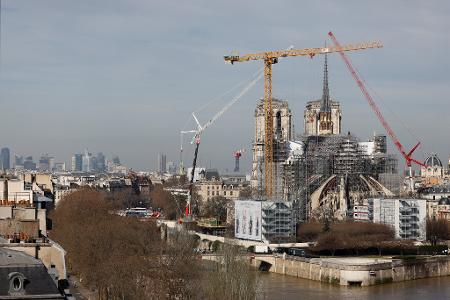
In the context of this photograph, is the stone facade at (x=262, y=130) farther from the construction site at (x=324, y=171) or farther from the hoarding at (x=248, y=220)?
the hoarding at (x=248, y=220)

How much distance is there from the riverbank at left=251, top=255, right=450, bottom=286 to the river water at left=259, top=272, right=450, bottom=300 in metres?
0.47

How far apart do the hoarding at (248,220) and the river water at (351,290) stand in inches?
404

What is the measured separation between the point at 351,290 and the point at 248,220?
16021mm

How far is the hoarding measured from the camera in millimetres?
49094

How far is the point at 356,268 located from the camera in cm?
3619

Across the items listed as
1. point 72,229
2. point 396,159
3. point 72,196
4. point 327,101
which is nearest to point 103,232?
point 72,229

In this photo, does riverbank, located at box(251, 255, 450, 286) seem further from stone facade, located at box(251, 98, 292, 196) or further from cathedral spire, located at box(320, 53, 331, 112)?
cathedral spire, located at box(320, 53, 331, 112)

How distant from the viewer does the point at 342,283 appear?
36094mm

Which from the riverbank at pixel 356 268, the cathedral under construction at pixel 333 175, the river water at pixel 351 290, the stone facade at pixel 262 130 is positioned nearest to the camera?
the river water at pixel 351 290

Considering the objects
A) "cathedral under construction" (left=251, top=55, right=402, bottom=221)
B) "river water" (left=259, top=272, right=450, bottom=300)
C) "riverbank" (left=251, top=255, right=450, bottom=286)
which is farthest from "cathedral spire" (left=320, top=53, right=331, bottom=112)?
"river water" (left=259, top=272, right=450, bottom=300)

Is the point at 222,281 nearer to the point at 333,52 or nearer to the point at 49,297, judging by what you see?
the point at 49,297

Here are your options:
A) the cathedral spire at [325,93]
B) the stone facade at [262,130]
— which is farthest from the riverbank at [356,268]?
the cathedral spire at [325,93]

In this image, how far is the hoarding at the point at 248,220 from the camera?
49094 millimetres

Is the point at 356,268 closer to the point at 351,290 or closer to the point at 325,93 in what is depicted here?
the point at 351,290
